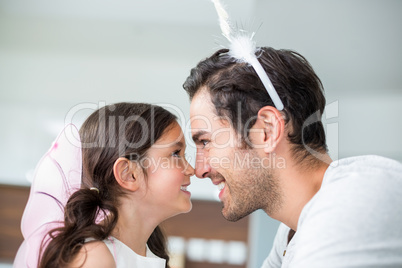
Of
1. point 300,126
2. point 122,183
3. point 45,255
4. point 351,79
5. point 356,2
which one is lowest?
point 45,255

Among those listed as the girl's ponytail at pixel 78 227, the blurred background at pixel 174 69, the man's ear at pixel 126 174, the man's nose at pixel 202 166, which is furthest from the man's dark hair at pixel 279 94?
the blurred background at pixel 174 69

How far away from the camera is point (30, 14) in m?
3.09

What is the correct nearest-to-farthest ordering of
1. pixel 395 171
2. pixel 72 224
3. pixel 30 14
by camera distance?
pixel 395 171 → pixel 72 224 → pixel 30 14

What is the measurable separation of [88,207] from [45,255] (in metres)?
0.19

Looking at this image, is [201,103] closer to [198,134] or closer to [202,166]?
[198,134]

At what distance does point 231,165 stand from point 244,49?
36cm

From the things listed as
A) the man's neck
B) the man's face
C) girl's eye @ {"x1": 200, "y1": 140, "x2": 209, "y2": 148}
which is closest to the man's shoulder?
the man's neck

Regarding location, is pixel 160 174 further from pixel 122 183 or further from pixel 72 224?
pixel 72 224

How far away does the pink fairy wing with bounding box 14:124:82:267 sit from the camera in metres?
1.26

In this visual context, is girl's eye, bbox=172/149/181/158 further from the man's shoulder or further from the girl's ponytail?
the man's shoulder

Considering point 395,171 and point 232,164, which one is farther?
point 232,164

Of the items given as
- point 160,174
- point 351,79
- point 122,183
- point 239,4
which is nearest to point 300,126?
point 160,174

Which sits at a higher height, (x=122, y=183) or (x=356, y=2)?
(x=356, y=2)

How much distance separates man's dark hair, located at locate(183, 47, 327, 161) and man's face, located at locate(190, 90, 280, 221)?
0.03 meters
